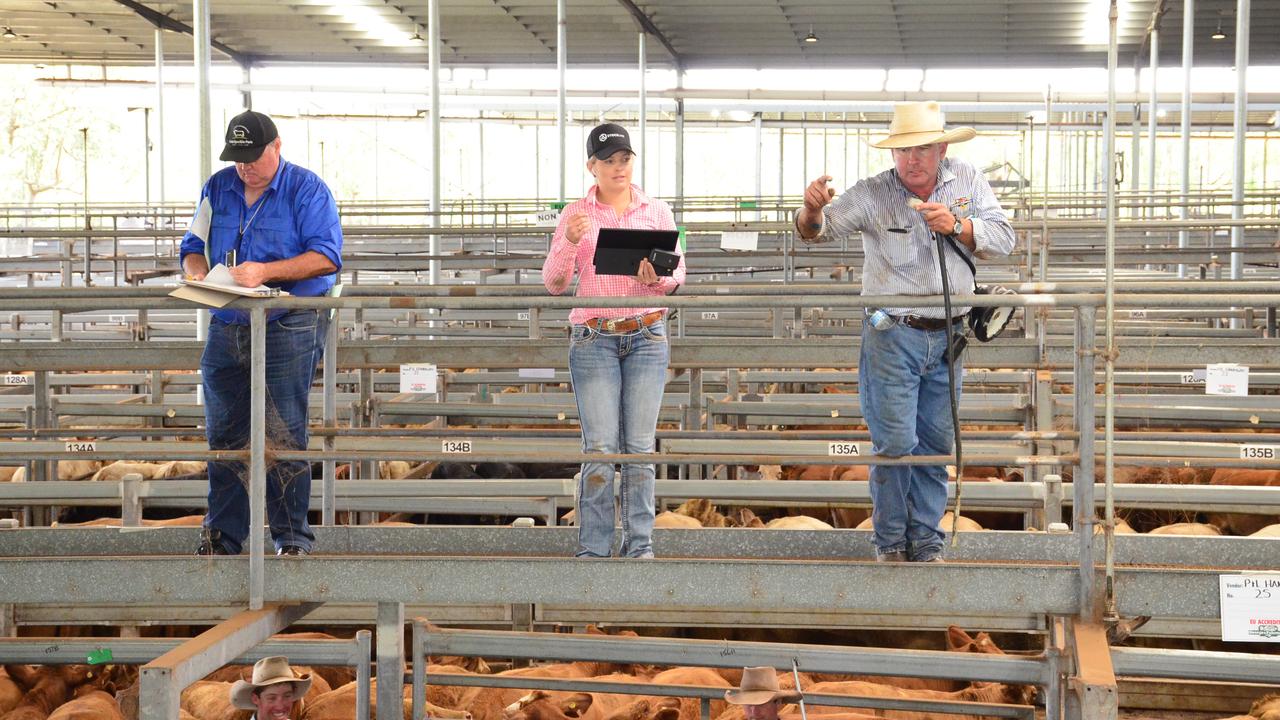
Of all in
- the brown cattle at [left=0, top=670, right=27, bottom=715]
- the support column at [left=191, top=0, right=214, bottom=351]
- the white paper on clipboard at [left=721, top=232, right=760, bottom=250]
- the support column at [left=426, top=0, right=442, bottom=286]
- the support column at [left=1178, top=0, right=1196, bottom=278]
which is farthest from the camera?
the support column at [left=1178, top=0, right=1196, bottom=278]

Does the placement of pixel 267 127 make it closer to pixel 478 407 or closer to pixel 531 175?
pixel 478 407

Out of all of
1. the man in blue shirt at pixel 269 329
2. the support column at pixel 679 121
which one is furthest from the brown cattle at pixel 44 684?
the support column at pixel 679 121

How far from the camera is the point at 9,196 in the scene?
43.6m

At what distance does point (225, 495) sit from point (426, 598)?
3.02 ft

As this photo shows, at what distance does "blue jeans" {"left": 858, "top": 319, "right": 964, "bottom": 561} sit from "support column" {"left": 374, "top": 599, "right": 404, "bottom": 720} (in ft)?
6.23

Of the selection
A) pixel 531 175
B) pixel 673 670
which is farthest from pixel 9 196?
pixel 673 670

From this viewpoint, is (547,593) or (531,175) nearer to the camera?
(547,593)

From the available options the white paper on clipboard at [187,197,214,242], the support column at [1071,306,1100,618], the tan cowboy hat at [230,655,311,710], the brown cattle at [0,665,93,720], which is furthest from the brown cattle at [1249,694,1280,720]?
the brown cattle at [0,665,93,720]

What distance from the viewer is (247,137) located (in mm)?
4996

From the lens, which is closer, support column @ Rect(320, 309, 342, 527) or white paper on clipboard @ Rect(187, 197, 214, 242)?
white paper on clipboard @ Rect(187, 197, 214, 242)

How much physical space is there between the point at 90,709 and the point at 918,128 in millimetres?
4558

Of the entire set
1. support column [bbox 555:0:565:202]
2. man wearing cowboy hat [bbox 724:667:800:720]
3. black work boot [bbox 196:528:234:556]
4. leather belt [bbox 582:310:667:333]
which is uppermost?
support column [bbox 555:0:565:202]

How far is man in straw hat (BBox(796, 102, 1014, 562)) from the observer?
15.8 ft

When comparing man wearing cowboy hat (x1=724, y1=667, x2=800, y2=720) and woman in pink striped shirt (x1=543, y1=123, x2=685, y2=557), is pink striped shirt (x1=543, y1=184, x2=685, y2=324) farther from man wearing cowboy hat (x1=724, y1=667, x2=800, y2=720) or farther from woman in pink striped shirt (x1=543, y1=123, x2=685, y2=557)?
man wearing cowboy hat (x1=724, y1=667, x2=800, y2=720)
